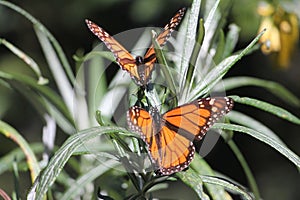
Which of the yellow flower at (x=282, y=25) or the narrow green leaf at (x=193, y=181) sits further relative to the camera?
the yellow flower at (x=282, y=25)

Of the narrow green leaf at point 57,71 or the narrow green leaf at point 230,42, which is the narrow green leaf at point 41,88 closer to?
the narrow green leaf at point 57,71

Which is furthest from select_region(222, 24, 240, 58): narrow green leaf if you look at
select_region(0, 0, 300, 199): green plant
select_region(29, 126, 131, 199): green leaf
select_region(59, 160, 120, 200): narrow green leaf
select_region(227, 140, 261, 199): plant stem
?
select_region(29, 126, 131, 199): green leaf

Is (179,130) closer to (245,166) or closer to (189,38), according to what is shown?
(189,38)

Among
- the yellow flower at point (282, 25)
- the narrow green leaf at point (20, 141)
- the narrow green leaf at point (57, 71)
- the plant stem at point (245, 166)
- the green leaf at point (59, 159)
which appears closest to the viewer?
the green leaf at point (59, 159)

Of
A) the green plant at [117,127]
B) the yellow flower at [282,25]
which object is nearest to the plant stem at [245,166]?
the green plant at [117,127]

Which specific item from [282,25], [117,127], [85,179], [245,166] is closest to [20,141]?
[85,179]

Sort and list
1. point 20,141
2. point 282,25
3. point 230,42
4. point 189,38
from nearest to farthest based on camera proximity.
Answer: point 189,38
point 20,141
point 230,42
point 282,25

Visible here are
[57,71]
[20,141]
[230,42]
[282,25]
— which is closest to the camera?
[20,141]

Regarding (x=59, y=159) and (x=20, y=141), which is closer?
(x=59, y=159)
